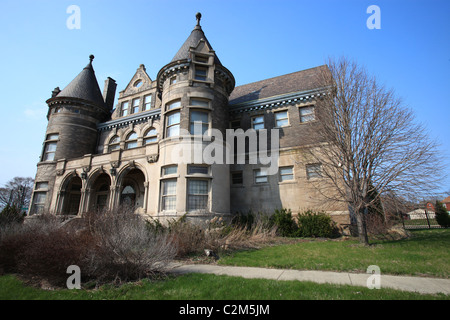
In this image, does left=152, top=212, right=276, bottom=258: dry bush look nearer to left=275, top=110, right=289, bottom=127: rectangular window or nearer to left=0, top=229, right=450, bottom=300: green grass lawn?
left=0, top=229, right=450, bottom=300: green grass lawn

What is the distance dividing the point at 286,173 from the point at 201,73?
10.4 meters

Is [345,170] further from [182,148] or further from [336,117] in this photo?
[182,148]

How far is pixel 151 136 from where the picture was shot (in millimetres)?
21891

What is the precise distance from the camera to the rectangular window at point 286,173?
17.6 m

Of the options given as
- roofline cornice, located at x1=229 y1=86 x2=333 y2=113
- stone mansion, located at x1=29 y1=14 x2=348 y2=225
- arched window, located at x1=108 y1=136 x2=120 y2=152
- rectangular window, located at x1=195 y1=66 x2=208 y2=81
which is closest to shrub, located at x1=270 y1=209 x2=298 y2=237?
stone mansion, located at x1=29 y1=14 x2=348 y2=225

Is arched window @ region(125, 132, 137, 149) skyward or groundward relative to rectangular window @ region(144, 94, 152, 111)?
groundward

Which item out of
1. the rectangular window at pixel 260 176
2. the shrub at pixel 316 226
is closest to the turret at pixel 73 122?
the rectangular window at pixel 260 176

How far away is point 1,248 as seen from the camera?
25.6 feet

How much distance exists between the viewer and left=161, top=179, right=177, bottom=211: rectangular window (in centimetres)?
1508

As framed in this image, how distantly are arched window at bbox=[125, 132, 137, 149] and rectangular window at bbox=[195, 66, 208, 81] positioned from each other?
984 centimetres

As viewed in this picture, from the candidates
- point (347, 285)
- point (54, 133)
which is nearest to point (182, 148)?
point (347, 285)

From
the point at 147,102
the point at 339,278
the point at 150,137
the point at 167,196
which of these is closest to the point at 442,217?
the point at 339,278

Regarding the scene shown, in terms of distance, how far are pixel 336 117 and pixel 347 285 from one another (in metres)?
9.51
